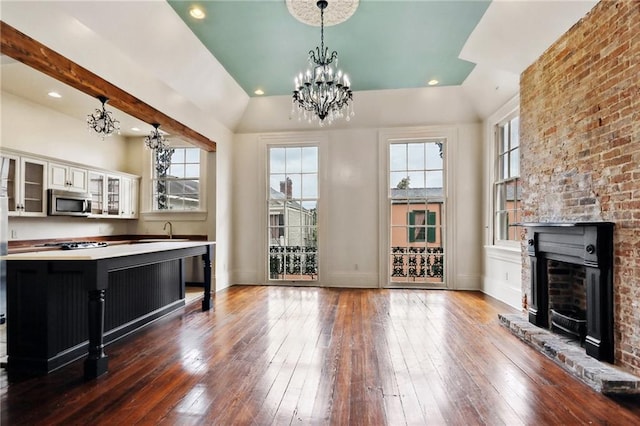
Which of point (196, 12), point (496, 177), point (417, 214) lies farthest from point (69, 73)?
point (496, 177)

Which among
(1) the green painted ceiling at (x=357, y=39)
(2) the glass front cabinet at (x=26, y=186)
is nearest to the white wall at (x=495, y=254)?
(1) the green painted ceiling at (x=357, y=39)

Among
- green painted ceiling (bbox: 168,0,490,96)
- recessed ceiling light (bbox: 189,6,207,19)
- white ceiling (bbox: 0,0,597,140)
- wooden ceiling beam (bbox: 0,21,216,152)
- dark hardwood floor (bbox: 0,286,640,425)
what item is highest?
green painted ceiling (bbox: 168,0,490,96)

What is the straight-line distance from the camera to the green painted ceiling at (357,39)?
3273mm

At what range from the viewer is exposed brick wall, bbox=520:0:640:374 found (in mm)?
2324

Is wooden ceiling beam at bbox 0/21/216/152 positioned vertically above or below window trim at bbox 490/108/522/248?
above

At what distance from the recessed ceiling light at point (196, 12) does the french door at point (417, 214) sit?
3.66 m

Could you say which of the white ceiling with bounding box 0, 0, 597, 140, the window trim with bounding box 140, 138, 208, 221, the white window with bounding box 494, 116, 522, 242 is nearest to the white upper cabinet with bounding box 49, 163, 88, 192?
the white ceiling with bounding box 0, 0, 597, 140

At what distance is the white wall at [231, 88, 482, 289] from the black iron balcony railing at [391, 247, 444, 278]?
24 centimetres

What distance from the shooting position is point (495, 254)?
4992mm

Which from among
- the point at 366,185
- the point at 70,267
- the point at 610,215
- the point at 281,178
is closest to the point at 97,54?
the point at 70,267

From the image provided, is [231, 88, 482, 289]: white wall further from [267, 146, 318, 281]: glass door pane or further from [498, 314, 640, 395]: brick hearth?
[498, 314, 640, 395]: brick hearth

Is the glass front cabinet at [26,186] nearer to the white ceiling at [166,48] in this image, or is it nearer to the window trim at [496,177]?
the white ceiling at [166,48]

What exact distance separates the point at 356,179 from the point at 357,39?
252cm

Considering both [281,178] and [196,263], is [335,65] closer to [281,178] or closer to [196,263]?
[281,178]
